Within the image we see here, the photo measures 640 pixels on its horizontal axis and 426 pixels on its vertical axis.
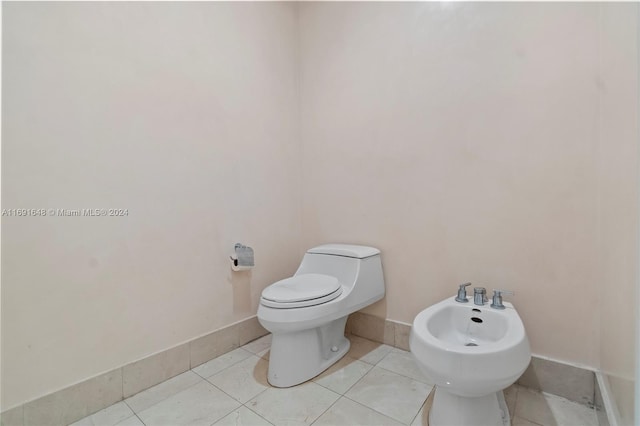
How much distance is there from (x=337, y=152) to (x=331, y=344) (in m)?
1.14

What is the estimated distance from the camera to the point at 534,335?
51.0 inches

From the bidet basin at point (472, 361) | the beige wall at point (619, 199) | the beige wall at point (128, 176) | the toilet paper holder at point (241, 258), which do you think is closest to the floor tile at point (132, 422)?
the beige wall at point (128, 176)

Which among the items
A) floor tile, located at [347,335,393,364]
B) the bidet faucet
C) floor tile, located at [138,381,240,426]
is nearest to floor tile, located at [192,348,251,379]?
floor tile, located at [138,381,240,426]

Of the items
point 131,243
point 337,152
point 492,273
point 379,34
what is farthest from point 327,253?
point 379,34

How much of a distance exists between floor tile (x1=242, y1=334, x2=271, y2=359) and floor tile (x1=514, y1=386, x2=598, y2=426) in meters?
1.18

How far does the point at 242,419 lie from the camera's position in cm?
114

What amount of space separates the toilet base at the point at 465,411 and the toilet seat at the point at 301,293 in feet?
1.88

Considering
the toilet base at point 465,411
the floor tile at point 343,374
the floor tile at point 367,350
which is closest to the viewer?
the toilet base at point 465,411

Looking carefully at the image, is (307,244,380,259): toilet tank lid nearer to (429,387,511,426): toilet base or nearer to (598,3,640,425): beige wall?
(429,387,511,426): toilet base

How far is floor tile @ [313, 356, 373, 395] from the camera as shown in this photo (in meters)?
1.34

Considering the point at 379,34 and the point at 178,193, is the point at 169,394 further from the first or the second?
the point at 379,34

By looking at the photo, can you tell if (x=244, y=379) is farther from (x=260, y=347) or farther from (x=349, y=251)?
(x=349, y=251)

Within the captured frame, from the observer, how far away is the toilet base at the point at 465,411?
38.8 inches

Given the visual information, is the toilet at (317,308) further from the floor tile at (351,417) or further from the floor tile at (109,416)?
the floor tile at (109,416)
